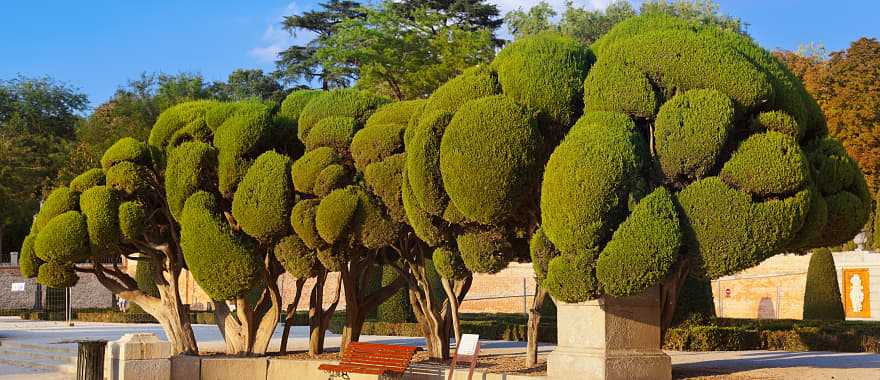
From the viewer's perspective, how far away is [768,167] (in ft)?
34.4

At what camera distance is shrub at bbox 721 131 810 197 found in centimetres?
1045

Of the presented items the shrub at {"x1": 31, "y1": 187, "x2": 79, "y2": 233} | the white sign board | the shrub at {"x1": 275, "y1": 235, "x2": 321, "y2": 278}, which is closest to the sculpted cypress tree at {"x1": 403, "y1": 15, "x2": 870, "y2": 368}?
the white sign board

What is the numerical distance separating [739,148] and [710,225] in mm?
953

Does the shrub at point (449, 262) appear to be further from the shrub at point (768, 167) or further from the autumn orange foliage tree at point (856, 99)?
the autumn orange foliage tree at point (856, 99)

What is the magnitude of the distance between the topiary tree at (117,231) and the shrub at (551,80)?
7.29m

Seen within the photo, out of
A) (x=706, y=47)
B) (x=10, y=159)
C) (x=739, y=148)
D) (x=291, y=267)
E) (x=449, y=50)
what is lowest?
(x=291, y=267)

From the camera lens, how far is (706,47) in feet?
36.3

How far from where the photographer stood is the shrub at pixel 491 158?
37.8 feet

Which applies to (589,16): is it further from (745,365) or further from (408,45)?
(745,365)

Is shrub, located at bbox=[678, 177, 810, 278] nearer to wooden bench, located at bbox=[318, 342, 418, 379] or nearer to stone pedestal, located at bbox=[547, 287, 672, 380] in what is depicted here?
stone pedestal, located at bbox=[547, 287, 672, 380]

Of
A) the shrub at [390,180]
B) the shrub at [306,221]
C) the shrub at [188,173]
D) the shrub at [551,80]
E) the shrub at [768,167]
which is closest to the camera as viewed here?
the shrub at [768,167]

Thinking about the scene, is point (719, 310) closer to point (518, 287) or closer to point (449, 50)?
point (518, 287)

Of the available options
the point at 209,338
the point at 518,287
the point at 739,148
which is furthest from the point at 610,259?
the point at 518,287

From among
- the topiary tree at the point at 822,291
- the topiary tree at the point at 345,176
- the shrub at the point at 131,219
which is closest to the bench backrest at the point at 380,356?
the topiary tree at the point at 345,176
